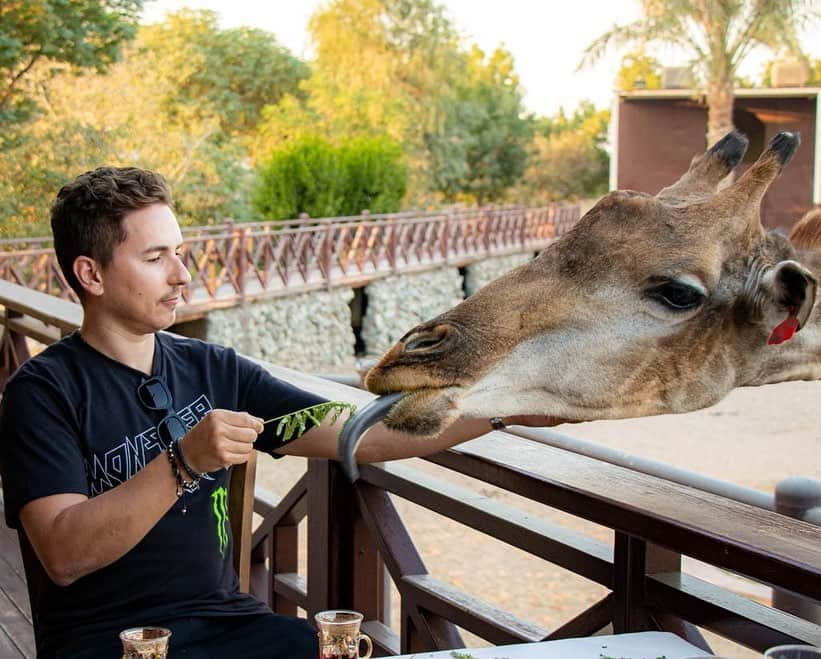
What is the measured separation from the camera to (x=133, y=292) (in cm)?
154

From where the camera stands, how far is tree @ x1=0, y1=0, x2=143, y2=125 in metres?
10.9

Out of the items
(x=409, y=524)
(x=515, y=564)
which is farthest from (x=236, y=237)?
(x=515, y=564)

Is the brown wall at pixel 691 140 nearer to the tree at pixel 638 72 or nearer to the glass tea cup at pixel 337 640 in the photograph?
the tree at pixel 638 72

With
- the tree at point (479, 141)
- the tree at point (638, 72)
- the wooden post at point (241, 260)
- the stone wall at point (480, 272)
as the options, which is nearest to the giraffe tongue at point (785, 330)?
the wooden post at point (241, 260)

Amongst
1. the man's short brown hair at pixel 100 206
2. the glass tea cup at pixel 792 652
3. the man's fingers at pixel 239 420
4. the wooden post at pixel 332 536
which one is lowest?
the wooden post at pixel 332 536

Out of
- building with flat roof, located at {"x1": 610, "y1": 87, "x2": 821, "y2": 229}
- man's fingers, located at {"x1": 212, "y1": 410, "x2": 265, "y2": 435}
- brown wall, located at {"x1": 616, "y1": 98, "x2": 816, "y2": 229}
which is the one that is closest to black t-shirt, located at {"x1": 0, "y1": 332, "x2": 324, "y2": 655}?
man's fingers, located at {"x1": 212, "y1": 410, "x2": 265, "y2": 435}

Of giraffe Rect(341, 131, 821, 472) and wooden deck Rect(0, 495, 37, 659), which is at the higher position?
giraffe Rect(341, 131, 821, 472)

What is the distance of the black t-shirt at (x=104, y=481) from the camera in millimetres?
1416

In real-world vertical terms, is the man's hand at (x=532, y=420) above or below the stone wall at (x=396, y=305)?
above

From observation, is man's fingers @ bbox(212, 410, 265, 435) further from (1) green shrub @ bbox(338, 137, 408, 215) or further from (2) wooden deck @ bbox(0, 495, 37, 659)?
(1) green shrub @ bbox(338, 137, 408, 215)

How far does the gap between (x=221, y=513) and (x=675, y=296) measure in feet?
2.39

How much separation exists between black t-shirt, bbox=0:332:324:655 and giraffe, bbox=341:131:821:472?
1.44 ft

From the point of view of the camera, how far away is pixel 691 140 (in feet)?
60.0

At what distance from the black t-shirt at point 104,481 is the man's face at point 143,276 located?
0.24ft
